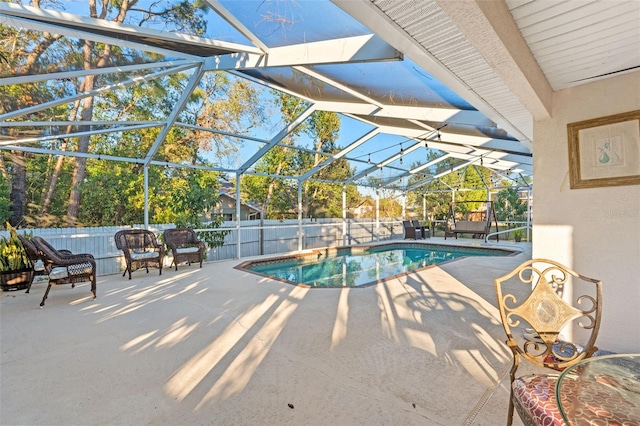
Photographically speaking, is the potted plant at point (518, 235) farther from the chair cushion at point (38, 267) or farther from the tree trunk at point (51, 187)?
the tree trunk at point (51, 187)

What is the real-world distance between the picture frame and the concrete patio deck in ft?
5.77

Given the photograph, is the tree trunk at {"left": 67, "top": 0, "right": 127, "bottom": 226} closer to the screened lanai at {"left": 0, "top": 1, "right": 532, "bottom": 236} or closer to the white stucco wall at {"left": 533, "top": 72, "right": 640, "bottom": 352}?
the screened lanai at {"left": 0, "top": 1, "right": 532, "bottom": 236}

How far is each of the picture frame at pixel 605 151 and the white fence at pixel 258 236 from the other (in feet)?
24.4

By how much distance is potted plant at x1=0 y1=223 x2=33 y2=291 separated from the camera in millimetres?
4656

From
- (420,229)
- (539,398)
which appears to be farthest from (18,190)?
(420,229)

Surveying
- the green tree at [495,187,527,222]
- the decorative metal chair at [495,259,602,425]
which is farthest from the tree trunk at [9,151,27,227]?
the green tree at [495,187,527,222]

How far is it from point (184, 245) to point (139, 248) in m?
0.93

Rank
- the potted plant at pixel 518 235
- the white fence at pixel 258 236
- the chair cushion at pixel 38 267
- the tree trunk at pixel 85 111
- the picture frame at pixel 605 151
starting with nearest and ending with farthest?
1. the picture frame at pixel 605 151
2. the tree trunk at pixel 85 111
3. the chair cushion at pixel 38 267
4. the white fence at pixel 258 236
5. the potted plant at pixel 518 235

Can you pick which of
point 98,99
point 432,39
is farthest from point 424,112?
point 98,99

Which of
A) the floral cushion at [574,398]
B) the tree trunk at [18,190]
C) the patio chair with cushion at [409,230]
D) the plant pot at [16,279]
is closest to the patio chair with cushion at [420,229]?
the patio chair with cushion at [409,230]

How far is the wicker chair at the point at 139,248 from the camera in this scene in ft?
19.0

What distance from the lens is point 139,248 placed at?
21.0 feet

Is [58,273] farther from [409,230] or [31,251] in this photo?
[409,230]

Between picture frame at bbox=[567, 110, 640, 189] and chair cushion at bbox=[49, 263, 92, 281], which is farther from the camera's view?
chair cushion at bbox=[49, 263, 92, 281]
